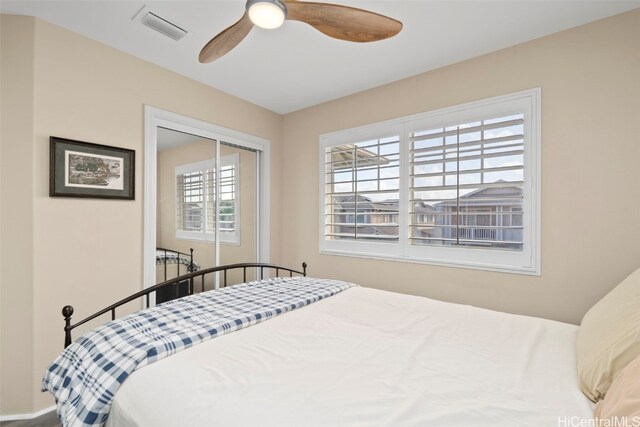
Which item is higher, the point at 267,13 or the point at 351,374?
the point at 267,13

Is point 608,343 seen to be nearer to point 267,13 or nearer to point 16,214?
point 267,13

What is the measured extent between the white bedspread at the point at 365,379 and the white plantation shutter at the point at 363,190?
1.53m

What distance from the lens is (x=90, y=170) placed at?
2.20 meters

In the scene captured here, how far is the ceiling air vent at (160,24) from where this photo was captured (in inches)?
76.9

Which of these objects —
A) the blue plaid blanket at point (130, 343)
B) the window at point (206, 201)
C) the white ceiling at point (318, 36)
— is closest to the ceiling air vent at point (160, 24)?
the white ceiling at point (318, 36)

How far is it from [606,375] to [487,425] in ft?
1.38

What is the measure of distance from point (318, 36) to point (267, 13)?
37.8 inches

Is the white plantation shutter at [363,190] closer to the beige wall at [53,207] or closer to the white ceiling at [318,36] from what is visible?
the white ceiling at [318,36]

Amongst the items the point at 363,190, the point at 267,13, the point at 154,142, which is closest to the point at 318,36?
the point at 267,13

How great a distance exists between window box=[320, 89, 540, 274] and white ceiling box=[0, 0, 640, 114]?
451 mm

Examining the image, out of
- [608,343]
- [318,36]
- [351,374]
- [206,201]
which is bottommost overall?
[351,374]

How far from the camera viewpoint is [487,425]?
0.81 m

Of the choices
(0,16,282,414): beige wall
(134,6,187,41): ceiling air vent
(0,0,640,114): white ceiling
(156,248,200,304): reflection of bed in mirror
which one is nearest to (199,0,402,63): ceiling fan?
(0,0,640,114): white ceiling

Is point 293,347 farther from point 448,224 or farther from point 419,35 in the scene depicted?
point 419,35
